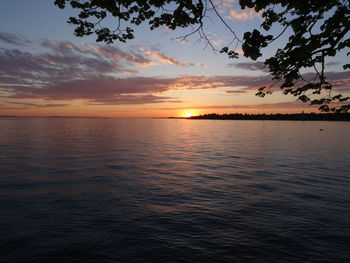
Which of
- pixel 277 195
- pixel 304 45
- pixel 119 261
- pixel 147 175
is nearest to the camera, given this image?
pixel 119 261

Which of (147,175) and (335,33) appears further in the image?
(147,175)

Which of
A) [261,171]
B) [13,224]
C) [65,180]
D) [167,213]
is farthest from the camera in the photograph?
[261,171]

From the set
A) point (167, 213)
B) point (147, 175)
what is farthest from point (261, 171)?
point (167, 213)

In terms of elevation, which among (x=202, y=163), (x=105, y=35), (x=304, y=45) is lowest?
(x=202, y=163)

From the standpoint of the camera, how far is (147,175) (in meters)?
18.9

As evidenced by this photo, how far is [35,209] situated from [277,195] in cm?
1366

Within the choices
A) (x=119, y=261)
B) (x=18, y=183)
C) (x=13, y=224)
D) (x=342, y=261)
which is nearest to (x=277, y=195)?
(x=342, y=261)

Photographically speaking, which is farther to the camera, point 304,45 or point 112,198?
point 112,198

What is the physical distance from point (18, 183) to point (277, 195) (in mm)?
17535

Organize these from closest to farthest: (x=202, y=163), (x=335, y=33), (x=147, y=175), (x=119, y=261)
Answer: (x=119, y=261) < (x=335, y=33) < (x=147, y=175) < (x=202, y=163)

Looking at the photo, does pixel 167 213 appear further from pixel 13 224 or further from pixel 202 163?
pixel 202 163

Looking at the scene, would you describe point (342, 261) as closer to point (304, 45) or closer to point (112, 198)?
point (304, 45)

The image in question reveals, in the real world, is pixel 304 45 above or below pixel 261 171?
above

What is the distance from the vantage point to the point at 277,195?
14.0m
